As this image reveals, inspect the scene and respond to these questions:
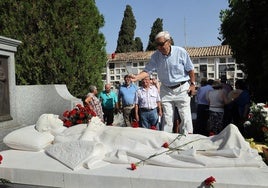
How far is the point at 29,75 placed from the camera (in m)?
7.70

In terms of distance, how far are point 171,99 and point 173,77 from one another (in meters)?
0.34

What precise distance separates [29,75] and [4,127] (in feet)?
8.23

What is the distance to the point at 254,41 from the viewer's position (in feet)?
29.0

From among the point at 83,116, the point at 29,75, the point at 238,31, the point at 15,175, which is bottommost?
the point at 15,175

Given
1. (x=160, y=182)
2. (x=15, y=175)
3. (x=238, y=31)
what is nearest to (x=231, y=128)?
(x=160, y=182)

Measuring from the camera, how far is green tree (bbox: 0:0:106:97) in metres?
7.50

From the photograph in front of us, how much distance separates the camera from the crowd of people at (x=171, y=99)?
4.84 meters

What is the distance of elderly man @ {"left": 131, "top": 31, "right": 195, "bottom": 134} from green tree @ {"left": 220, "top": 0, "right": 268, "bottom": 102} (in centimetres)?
383

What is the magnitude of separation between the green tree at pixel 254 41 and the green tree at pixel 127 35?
138 ft

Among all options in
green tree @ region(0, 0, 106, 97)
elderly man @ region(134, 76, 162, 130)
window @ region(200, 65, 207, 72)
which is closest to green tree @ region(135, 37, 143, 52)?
window @ region(200, 65, 207, 72)

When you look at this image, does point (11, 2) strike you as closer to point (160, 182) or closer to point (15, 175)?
point (15, 175)

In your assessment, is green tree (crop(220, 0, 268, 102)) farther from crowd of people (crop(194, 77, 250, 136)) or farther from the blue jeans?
the blue jeans

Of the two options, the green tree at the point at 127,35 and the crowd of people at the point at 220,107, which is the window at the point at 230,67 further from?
the crowd of people at the point at 220,107

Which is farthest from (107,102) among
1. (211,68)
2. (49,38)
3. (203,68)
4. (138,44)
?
(138,44)
